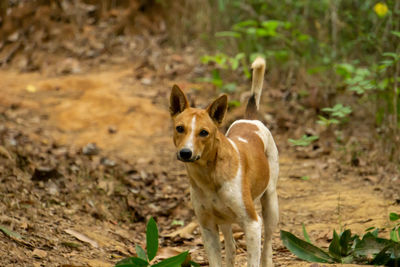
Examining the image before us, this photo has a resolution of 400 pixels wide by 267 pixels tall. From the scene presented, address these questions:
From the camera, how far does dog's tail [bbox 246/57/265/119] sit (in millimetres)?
5233

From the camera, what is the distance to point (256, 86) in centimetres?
536

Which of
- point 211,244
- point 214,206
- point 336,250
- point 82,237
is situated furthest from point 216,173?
point 82,237

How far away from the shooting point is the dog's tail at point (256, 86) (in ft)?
17.2

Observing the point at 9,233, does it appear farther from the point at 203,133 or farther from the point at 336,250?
the point at 336,250

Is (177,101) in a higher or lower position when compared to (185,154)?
higher

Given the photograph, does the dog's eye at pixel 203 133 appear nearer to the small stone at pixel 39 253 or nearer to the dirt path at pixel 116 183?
the dirt path at pixel 116 183

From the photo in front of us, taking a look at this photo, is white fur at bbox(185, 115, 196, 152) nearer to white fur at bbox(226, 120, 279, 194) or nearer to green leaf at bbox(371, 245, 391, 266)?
white fur at bbox(226, 120, 279, 194)

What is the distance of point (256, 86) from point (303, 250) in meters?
1.64

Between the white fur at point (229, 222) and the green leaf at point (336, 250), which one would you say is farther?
the green leaf at point (336, 250)

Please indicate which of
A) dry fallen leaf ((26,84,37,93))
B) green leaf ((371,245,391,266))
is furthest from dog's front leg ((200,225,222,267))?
dry fallen leaf ((26,84,37,93))

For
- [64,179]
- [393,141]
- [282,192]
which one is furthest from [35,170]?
[393,141]

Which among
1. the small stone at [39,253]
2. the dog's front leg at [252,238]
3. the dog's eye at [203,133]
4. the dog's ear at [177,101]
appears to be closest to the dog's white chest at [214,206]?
the dog's front leg at [252,238]

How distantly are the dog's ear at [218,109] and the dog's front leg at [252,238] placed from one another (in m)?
0.79

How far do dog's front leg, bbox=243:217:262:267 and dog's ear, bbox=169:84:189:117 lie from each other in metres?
0.99
